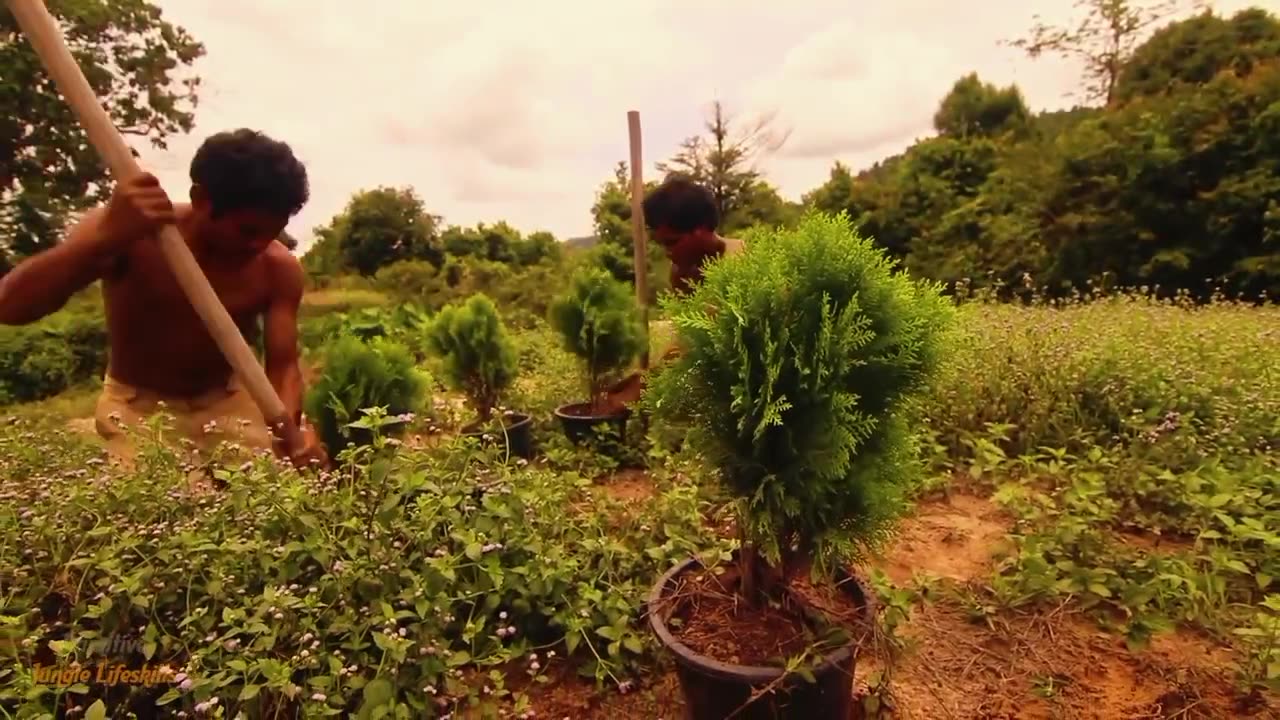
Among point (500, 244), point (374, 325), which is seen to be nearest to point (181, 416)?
point (374, 325)

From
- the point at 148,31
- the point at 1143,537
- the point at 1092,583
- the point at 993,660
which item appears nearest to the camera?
the point at 993,660

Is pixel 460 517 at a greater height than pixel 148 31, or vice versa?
pixel 148 31

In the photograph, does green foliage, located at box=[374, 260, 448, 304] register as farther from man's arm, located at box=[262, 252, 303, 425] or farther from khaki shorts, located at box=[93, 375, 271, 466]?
khaki shorts, located at box=[93, 375, 271, 466]

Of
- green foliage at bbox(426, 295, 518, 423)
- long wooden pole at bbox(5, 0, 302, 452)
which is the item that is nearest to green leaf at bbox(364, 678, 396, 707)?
long wooden pole at bbox(5, 0, 302, 452)

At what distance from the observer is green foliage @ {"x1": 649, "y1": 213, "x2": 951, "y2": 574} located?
1.79 meters

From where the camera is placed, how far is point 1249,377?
4758 millimetres

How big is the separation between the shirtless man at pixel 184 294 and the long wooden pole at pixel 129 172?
0.29 feet

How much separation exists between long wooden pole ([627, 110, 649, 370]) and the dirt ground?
325 centimetres

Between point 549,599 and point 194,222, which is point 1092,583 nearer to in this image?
point 549,599

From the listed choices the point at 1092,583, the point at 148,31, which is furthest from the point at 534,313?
the point at 1092,583

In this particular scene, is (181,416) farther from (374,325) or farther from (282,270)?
(374,325)

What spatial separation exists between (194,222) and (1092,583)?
4.08 meters

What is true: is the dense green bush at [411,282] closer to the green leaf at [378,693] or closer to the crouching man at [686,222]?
the crouching man at [686,222]

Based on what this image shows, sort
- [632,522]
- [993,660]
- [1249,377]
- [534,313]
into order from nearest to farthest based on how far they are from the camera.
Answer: [993,660]
[632,522]
[1249,377]
[534,313]
